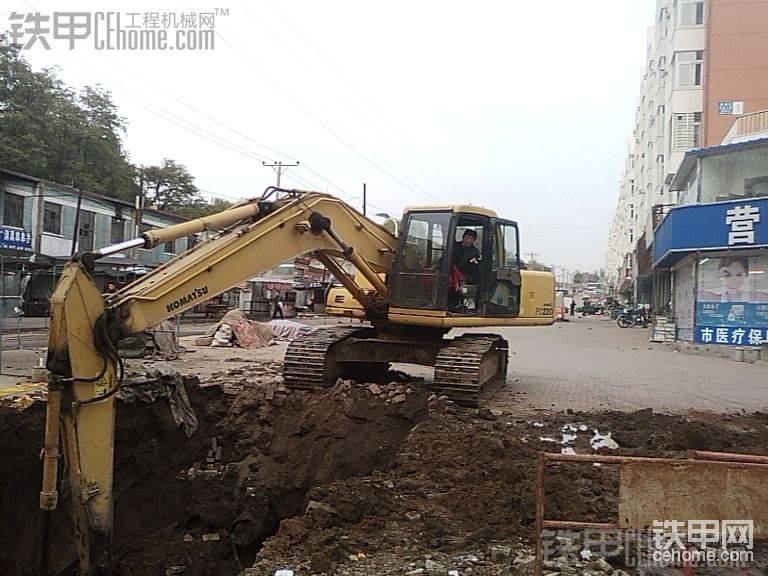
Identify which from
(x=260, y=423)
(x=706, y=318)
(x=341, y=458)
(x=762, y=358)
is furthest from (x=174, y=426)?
(x=706, y=318)

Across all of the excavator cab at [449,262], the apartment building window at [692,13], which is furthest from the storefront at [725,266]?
the apartment building window at [692,13]

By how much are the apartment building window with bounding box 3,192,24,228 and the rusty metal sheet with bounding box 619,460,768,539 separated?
1191 inches

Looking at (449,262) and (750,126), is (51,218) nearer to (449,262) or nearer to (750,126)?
(449,262)

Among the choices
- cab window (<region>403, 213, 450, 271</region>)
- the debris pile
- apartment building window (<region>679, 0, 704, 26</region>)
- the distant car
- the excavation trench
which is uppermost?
apartment building window (<region>679, 0, 704, 26</region>)

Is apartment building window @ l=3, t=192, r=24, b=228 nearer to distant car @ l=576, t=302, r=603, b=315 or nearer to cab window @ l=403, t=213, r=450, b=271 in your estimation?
cab window @ l=403, t=213, r=450, b=271

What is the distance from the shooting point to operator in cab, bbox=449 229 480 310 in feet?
30.1

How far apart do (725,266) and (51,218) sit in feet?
91.0

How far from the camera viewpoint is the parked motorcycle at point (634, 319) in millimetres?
36938

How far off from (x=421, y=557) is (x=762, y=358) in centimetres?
1684

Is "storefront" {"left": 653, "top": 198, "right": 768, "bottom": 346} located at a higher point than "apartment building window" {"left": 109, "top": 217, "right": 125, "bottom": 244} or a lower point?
lower

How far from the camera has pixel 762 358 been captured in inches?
705

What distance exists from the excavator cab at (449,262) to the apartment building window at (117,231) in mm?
29450

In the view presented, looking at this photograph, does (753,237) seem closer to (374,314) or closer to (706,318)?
(706,318)
